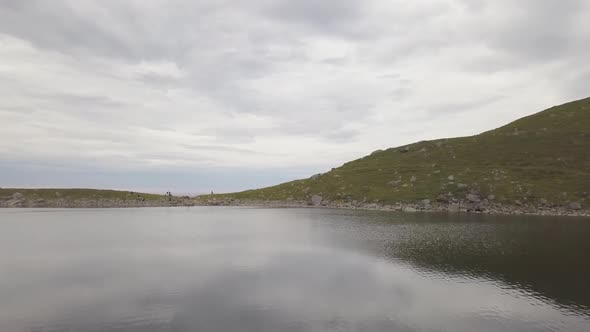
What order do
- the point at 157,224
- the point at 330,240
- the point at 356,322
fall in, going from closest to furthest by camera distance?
the point at 356,322 < the point at 330,240 < the point at 157,224

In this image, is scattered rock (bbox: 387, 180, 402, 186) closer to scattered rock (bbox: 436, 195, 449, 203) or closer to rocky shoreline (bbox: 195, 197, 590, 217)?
rocky shoreline (bbox: 195, 197, 590, 217)

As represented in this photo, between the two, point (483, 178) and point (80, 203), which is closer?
point (483, 178)

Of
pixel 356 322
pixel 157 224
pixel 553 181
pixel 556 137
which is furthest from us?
pixel 556 137

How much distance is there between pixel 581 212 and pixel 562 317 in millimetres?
110224

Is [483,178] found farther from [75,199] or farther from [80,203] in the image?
[75,199]

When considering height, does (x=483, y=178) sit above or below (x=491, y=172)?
below

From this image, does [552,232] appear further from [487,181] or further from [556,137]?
[556,137]

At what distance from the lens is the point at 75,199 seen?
611 feet

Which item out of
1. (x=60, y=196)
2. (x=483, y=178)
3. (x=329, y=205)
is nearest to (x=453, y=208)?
(x=483, y=178)

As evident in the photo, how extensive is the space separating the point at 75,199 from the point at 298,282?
610ft

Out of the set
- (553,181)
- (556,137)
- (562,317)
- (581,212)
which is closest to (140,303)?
(562,317)

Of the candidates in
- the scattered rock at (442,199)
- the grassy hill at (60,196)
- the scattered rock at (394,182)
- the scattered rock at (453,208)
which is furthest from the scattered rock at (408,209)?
the grassy hill at (60,196)

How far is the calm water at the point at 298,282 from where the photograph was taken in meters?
31.5

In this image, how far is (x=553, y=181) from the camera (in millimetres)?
136875
